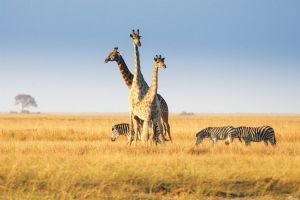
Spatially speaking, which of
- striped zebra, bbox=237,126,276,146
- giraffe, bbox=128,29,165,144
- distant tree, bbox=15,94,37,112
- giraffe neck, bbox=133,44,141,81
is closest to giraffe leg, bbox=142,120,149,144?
giraffe, bbox=128,29,165,144

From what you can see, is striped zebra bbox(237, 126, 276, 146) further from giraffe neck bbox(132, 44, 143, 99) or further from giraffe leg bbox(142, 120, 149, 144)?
giraffe neck bbox(132, 44, 143, 99)

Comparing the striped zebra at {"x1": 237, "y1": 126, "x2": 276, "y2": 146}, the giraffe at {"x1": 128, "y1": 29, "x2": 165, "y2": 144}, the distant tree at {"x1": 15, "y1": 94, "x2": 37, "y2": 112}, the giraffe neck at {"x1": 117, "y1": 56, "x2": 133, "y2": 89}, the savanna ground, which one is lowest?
the savanna ground

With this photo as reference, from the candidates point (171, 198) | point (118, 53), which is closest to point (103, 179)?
point (171, 198)

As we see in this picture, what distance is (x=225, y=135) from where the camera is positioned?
21266 mm

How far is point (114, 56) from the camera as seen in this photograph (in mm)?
18734

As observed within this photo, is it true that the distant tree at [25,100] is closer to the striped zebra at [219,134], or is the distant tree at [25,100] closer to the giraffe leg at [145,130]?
the striped zebra at [219,134]

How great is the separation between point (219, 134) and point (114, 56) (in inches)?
210

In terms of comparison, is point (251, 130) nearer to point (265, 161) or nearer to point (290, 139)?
point (290, 139)

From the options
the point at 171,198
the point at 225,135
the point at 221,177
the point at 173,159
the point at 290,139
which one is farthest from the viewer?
the point at 290,139

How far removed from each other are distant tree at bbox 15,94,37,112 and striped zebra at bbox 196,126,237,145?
419ft

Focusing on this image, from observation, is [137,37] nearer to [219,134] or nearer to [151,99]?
[151,99]

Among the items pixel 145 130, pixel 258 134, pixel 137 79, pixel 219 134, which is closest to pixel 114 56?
pixel 137 79

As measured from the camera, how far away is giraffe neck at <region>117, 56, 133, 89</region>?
18734 millimetres

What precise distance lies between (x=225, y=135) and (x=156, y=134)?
4269mm
